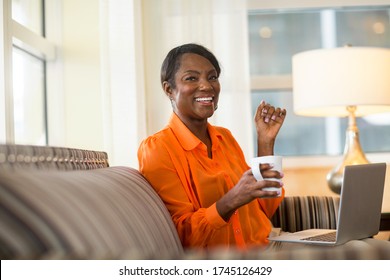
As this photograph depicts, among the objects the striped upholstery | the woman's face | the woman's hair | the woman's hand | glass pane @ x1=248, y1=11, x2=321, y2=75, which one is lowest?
the striped upholstery

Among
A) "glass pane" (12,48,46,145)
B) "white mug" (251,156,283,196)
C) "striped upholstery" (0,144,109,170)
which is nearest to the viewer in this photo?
"striped upholstery" (0,144,109,170)

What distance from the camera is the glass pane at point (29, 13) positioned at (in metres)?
2.63

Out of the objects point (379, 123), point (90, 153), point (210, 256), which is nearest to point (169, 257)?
point (210, 256)

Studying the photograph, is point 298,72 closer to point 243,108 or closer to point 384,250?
point 243,108

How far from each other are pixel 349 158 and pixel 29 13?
1598mm

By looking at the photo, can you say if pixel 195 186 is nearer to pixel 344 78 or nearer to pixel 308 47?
pixel 344 78

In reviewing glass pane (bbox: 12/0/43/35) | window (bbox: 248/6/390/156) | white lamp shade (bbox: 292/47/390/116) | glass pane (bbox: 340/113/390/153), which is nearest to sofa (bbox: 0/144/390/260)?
white lamp shade (bbox: 292/47/390/116)

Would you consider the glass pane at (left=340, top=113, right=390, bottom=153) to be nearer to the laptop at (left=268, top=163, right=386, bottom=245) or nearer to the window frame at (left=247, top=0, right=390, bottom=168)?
the window frame at (left=247, top=0, right=390, bottom=168)

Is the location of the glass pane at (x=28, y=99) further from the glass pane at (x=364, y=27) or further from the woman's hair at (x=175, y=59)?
the glass pane at (x=364, y=27)

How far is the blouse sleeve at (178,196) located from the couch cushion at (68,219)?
0.30m

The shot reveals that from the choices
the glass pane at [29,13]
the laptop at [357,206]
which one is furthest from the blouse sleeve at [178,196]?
the glass pane at [29,13]

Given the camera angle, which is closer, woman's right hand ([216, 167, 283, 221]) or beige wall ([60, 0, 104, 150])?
woman's right hand ([216, 167, 283, 221])

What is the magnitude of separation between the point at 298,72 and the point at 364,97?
0.98ft

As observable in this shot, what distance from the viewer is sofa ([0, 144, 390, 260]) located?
0.70m
